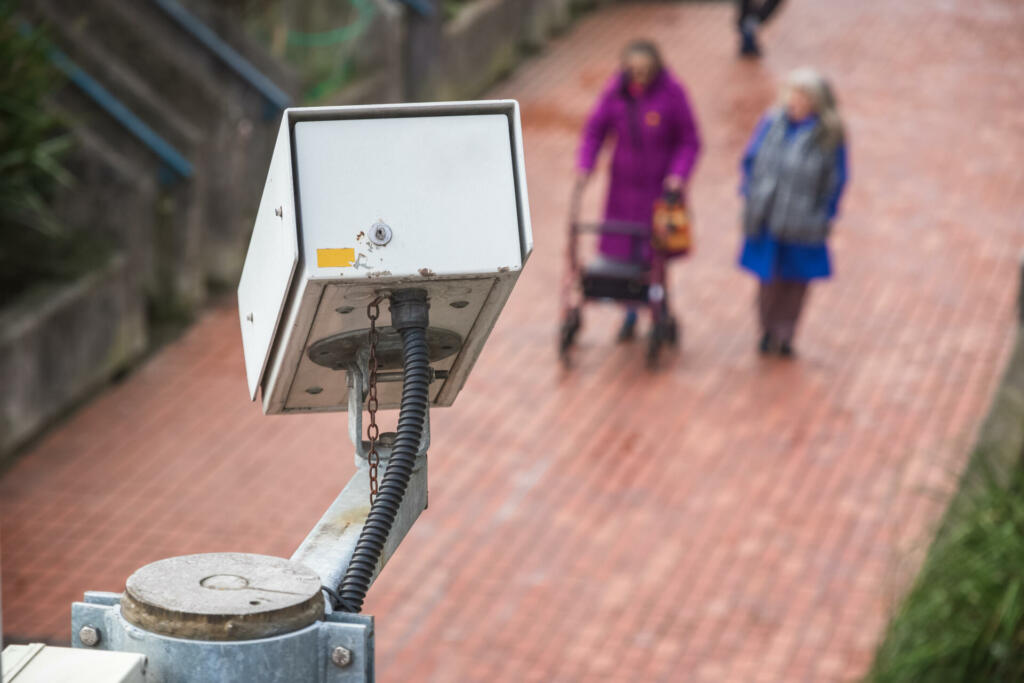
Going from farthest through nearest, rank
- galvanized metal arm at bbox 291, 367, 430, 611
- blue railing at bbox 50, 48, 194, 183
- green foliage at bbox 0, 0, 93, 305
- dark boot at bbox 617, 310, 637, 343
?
dark boot at bbox 617, 310, 637, 343 → blue railing at bbox 50, 48, 194, 183 → green foliage at bbox 0, 0, 93, 305 → galvanized metal arm at bbox 291, 367, 430, 611

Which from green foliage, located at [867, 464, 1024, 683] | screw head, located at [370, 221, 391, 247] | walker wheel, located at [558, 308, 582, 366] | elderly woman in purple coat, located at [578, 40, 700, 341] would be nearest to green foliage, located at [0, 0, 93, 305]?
walker wheel, located at [558, 308, 582, 366]

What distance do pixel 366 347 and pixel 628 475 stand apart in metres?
5.45

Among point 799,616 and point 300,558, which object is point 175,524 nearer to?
point 799,616

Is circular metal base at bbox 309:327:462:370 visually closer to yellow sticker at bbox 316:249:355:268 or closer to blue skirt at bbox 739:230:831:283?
yellow sticker at bbox 316:249:355:268

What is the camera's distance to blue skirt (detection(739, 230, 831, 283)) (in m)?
8.21

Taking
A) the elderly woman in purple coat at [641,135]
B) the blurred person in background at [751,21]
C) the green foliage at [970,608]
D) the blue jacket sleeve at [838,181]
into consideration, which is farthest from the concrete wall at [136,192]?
the blurred person in background at [751,21]

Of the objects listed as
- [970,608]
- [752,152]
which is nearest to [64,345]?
[752,152]

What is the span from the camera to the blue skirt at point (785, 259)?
8.21m

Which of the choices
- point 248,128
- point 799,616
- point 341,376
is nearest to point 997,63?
point 248,128

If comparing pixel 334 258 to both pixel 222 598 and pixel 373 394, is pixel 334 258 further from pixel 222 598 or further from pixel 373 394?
A: pixel 222 598

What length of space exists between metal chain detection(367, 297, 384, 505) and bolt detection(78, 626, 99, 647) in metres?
0.37

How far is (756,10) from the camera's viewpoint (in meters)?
14.9

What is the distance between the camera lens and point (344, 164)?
1802mm

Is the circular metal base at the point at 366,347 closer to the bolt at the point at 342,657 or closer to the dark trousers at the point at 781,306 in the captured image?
the bolt at the point at 342,657
